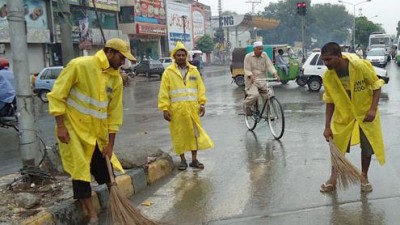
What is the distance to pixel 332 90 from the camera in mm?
5035

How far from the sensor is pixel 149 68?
3628 centimetres

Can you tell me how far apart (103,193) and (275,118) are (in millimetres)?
4460

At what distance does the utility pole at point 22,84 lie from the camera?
15.4 feet

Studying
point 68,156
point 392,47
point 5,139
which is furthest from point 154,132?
point 392,47

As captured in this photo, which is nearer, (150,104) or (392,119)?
(392,119)

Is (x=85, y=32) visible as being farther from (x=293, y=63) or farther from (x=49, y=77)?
(x=293, y=63)

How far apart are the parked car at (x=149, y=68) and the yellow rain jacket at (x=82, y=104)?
31.9m

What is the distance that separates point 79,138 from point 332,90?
8.70 feet

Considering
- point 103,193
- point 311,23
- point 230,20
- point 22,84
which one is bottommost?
point 103,193

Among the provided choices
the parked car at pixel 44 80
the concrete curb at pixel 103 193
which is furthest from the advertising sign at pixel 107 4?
the concrete curb at pixel 103 193

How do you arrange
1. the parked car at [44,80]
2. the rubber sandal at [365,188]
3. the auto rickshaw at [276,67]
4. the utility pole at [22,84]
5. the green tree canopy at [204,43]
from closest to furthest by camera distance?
the utility pole at [22,84]
the rubber sandal at [365,188]
the parked car at [44,80]
the auto rickshaw at [276,67]
the green tree canopy at [204,43]

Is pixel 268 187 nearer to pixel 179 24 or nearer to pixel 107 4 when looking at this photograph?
pixel 107 4

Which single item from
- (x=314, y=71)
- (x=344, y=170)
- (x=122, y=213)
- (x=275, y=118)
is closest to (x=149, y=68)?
(x=314, y=71)

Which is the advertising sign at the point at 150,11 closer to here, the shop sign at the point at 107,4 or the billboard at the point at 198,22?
the shop sign at the point at 107,4
